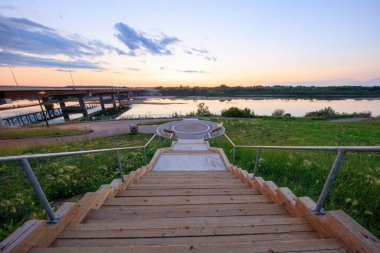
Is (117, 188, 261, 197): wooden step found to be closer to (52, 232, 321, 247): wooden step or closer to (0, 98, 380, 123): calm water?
(52, 232, 321, 247): wooden step

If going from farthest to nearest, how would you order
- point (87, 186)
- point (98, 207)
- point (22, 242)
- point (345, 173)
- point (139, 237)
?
point (87, 186)
point (345, 173)
point (98, 207)
point (139, 237)
point (22, 242)

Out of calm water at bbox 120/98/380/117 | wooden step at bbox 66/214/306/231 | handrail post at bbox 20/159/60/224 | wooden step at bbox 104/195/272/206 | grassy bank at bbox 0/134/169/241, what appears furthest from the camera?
calm water at bbox 120/98/380/117

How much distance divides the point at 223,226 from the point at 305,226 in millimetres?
910

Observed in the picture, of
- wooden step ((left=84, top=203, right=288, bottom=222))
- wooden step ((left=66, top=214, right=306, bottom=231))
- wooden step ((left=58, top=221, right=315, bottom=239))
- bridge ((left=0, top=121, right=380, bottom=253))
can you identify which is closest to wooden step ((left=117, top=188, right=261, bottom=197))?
bridge ((left=0, top=121, right=380, bottom=253))

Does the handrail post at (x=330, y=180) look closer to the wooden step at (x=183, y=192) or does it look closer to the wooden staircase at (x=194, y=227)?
the wooden staircase at (x=194, y=227)

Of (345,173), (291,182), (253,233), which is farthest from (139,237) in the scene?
(345,173)

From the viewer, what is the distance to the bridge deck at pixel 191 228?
4.78 feet

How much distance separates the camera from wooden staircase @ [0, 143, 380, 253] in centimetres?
144

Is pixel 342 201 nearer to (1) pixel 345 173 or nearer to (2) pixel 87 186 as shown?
(1) pixel 345 173

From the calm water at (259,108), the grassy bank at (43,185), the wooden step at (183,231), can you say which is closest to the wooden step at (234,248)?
the wooden step at (183,231)

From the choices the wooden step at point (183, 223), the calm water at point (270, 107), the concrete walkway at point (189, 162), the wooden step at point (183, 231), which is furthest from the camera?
the calm water at point (270, 107)

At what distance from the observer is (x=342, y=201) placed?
3.25 meters

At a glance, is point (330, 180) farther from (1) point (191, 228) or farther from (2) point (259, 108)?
(2) point (259, 108)

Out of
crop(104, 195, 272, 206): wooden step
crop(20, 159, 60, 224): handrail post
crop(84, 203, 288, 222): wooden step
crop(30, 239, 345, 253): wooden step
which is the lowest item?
crop(104, 195, 272, 206): wooden step
